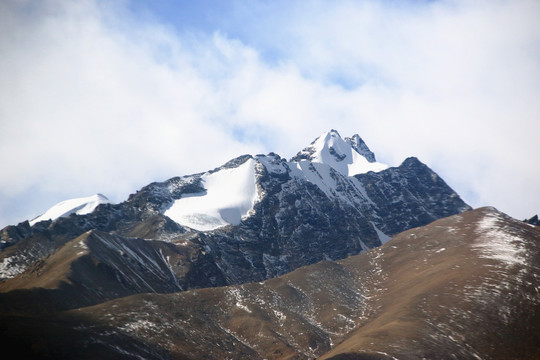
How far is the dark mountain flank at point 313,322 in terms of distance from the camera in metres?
121

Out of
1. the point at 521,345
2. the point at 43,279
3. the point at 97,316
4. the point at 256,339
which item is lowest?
the point at 521,345

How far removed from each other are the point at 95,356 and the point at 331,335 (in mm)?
82276

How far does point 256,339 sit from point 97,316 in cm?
4545

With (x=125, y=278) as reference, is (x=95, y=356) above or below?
below

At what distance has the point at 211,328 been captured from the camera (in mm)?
161250

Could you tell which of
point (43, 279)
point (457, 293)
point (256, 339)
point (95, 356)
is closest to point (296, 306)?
point (256, 339)

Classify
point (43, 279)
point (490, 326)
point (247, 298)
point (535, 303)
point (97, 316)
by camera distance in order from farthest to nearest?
point (247, 298) < point (43, 279) < point (535, 303) < point (490, 326) < point (97, 316)

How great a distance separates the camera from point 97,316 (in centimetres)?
13588

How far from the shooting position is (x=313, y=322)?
18238cm

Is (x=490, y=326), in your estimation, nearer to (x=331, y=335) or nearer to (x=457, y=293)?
(x=457, y=293)

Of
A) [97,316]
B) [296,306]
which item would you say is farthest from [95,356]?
[296,306]

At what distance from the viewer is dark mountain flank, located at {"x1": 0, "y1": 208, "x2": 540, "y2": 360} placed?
12075 cm

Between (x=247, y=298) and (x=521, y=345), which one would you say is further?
(x=247, y=298)

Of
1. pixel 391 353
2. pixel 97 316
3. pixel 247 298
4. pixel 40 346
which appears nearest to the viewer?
pixel 40 346
